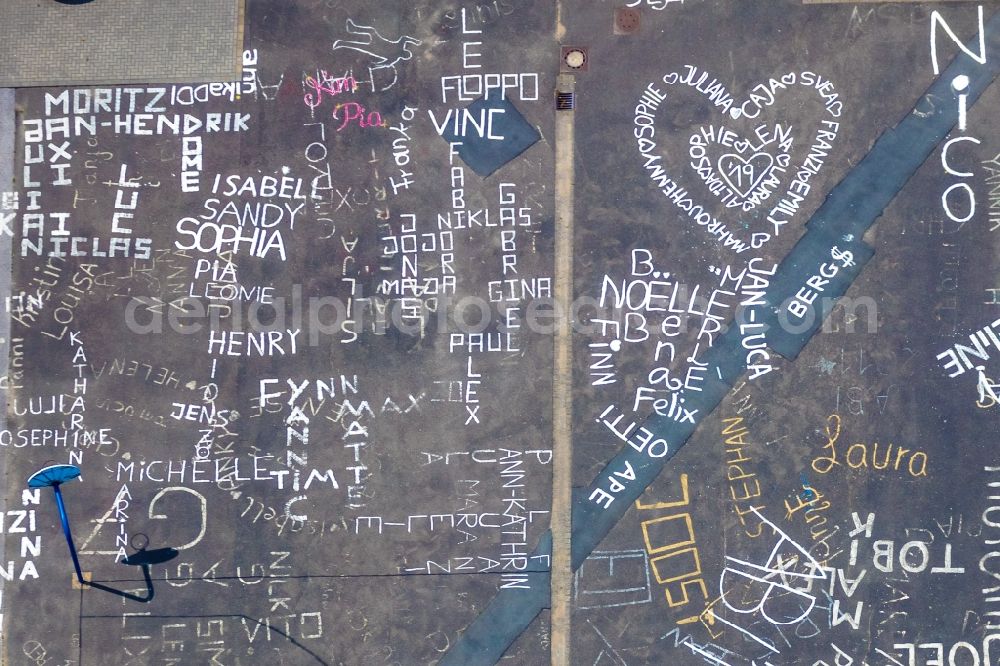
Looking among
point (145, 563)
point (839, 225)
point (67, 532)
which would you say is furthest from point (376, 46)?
point (145, 563)

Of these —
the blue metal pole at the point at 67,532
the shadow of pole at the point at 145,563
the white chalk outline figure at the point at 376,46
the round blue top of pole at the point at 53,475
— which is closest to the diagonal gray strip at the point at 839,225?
the shadow of pole at the point at 145,563

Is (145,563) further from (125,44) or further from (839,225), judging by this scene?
(839,225)

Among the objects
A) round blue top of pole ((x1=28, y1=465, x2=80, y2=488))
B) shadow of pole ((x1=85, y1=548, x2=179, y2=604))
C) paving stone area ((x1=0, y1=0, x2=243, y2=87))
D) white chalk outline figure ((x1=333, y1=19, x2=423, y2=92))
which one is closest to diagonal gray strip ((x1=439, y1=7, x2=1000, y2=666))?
shadow of pole ((x1=85, y1=548, x2=179, y2=604))

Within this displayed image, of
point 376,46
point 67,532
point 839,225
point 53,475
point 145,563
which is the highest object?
point 376,46

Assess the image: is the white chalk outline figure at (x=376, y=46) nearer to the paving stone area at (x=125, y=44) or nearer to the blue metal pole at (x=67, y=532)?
the paving stone area at (x=125, y=44)

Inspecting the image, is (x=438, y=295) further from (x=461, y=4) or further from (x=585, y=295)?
(x=461, y=4)

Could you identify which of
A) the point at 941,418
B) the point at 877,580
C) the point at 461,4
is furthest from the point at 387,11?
the point at 877,580

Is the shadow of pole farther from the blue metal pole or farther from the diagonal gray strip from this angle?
the diagonal gray strip
